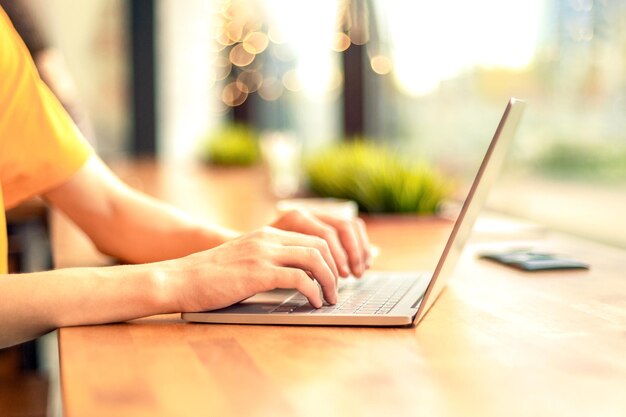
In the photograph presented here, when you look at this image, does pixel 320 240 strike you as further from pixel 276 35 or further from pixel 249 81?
pixel 249 81

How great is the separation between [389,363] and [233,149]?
3.54 m

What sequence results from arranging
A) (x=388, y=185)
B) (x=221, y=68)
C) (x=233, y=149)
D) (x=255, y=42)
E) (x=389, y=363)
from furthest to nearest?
(x=221, y=68) → (x=255, y=42) → (x=233, y=149) → (x=388, y=185) → (x=389, y=363)

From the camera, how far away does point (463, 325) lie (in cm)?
87

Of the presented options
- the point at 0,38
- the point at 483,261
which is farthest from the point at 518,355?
the point at 0,38

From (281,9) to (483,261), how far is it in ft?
11.5

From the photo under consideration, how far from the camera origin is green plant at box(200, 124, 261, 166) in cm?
415

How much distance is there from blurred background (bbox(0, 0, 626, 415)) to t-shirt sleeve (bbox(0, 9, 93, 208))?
112 cm

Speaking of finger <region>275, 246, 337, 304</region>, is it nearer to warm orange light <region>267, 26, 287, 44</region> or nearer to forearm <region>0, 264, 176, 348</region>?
forearm <region>0, 264, 176, 348</region>

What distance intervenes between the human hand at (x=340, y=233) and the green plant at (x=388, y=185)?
2.71 ft

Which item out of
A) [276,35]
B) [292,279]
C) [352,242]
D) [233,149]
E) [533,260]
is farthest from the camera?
[276,35]

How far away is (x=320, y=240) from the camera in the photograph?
907 mm

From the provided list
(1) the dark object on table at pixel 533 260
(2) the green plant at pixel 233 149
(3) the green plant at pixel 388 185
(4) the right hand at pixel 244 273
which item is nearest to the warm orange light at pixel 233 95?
(2) the green plant at pixel 233 149

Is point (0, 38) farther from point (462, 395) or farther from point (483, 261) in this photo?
point (462, 395)

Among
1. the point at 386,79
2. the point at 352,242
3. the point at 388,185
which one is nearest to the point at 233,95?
the point at 386,79
